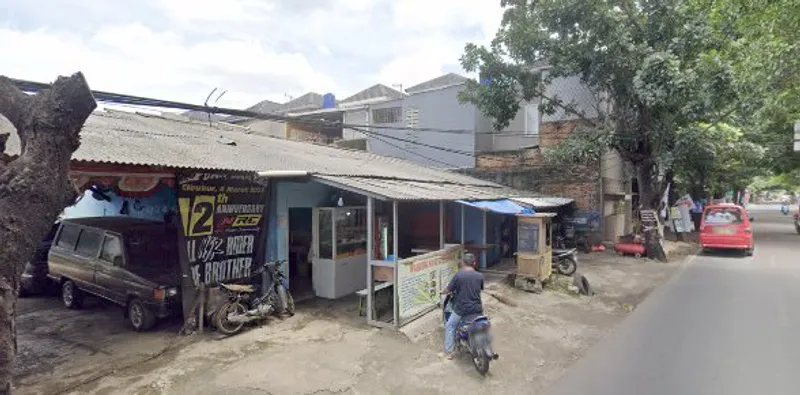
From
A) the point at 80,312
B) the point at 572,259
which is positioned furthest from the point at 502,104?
the point at 80,312

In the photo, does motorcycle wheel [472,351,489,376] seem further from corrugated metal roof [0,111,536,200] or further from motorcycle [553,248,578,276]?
motorcycle [553,248,578,276]

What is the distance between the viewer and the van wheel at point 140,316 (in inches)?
297

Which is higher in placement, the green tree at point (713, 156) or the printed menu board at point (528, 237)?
the green tree at point (713, 156)

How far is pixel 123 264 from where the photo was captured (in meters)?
7.86

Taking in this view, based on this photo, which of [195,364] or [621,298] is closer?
[195,364]

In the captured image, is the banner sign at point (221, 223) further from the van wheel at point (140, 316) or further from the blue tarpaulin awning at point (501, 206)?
the blue tarpaulin awning at point (501, 206)

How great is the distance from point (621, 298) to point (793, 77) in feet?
18.1

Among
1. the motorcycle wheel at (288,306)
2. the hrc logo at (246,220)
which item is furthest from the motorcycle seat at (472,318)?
the hrc logo at (246,220)

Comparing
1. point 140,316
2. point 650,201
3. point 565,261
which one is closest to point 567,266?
point 565,261

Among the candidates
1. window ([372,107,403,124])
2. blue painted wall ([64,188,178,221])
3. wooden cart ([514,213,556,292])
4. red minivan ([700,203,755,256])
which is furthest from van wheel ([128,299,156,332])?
red minivan ([700,203,755,256])

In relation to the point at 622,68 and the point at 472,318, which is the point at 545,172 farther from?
the point at 472,318

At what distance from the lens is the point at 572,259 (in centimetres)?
1255

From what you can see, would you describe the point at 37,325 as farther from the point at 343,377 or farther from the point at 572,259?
the point at 572,259

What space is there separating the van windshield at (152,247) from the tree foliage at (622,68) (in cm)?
1107
